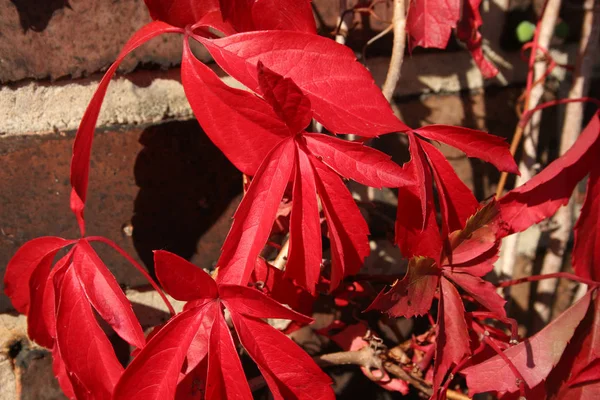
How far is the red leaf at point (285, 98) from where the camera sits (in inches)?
11.5

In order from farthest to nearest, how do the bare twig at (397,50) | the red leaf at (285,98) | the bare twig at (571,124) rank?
the bare twig at (571,124) → the bare twig at (397,50) → the red leaf at (285,98)

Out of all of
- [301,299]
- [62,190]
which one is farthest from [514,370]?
[62,190]

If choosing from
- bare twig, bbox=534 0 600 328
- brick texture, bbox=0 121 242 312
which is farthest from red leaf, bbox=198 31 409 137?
bare twig, bbox=534 0 600 328

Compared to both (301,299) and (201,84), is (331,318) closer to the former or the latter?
(301,299)

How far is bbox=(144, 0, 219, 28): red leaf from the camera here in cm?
37

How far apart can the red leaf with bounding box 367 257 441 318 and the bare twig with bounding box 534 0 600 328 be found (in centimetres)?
36

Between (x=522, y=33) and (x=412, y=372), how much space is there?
1.42ft

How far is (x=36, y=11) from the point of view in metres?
0.49

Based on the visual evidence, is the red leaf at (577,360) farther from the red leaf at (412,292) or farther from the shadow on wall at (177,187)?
the shadow on wall at (177,187)

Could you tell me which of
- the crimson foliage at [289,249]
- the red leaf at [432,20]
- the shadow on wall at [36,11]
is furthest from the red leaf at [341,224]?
the shadow on wall at [36,11]

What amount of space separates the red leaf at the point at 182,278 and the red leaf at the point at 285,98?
113 millimetres

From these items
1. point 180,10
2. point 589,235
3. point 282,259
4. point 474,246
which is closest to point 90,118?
point 180,10

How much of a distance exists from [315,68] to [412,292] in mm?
182

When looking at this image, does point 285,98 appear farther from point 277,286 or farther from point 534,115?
point 534,115
